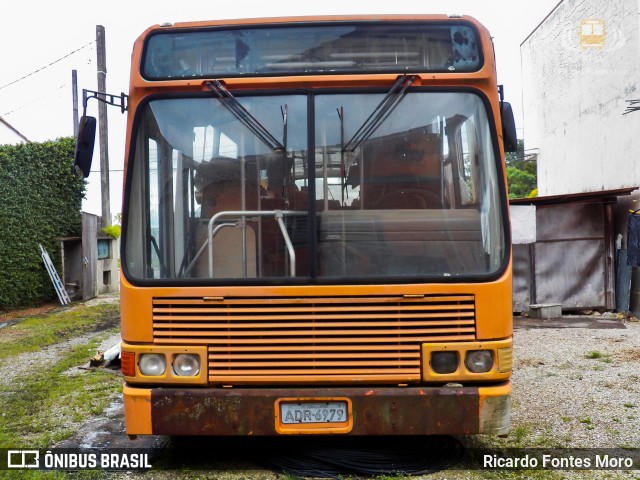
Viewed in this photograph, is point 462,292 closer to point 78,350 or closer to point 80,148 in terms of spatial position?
point 80,148

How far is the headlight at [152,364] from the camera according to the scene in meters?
4.33

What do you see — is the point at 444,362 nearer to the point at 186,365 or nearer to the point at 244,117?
the point at 186,365

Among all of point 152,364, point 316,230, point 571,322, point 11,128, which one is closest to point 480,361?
point 316,230

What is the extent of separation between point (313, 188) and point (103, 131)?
57.8ft

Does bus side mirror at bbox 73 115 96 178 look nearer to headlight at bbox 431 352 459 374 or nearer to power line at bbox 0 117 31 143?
headlight at bbox 431 352 459 374

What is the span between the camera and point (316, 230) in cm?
439

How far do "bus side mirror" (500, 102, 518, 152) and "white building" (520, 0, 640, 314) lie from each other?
9.96 m

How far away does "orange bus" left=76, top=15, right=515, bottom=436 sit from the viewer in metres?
4.24

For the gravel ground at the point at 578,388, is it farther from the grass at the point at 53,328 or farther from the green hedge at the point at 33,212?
the green hedge at the point at 33,212

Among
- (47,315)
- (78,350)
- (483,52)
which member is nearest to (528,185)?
(47,315)

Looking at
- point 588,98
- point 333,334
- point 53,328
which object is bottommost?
point 53,328

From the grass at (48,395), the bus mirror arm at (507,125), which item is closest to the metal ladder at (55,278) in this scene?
the grass at (48,395)

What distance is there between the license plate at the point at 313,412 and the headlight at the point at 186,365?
1.85ft

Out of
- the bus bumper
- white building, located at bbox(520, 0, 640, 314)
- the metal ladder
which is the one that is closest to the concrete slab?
white building, located at bbox(520, 0, 640, 314)
